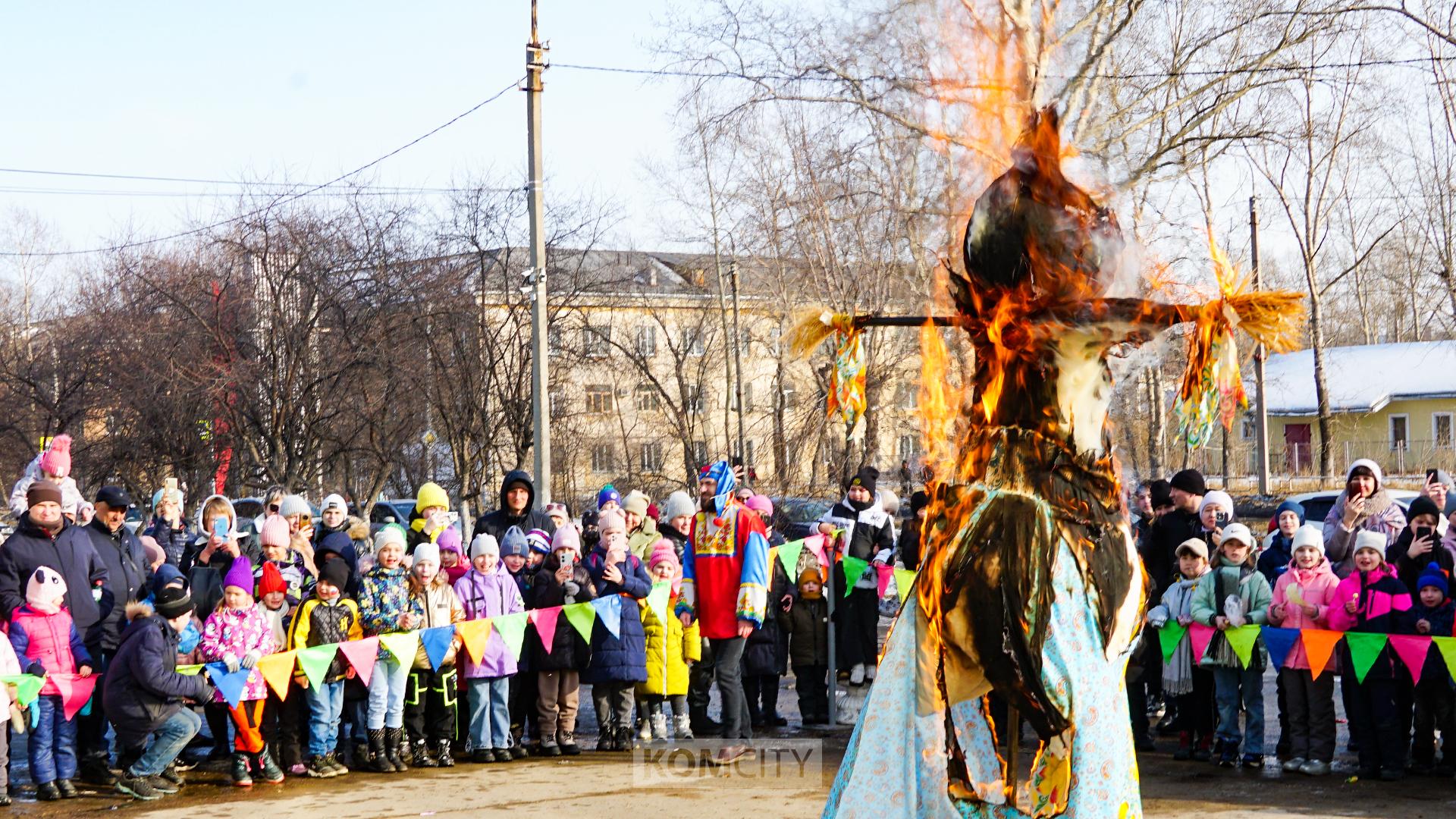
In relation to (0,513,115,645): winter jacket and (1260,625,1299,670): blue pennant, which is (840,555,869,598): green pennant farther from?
(0,513,115,645): winter jacket

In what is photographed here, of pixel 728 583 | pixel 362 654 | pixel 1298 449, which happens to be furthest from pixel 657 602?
pixel 1298 449

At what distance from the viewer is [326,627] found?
945cm

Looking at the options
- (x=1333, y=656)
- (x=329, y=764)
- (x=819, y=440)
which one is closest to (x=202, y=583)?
(x=329, y=764)

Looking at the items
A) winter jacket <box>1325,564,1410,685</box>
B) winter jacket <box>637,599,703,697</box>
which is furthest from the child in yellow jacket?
winter jacket <box>1325,564,1410,685</box>

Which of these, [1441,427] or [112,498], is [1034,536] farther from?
[1441,427]

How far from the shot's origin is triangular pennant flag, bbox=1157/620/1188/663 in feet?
31.2

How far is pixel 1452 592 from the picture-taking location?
29.0ft

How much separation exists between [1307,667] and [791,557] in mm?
3601

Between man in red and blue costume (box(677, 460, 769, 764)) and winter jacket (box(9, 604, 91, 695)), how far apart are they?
365cm

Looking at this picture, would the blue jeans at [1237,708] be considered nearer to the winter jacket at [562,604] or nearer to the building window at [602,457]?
the winter jacket at [562,604]

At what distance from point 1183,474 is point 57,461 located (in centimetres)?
810

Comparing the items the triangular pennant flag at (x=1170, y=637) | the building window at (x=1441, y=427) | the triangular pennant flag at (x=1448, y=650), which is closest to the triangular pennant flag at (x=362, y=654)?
the triangular pennant flag at (x=1170, y=637)

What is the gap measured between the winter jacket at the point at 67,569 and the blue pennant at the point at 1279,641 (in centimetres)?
701

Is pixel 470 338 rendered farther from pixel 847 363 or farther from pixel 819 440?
pixel 847 363
